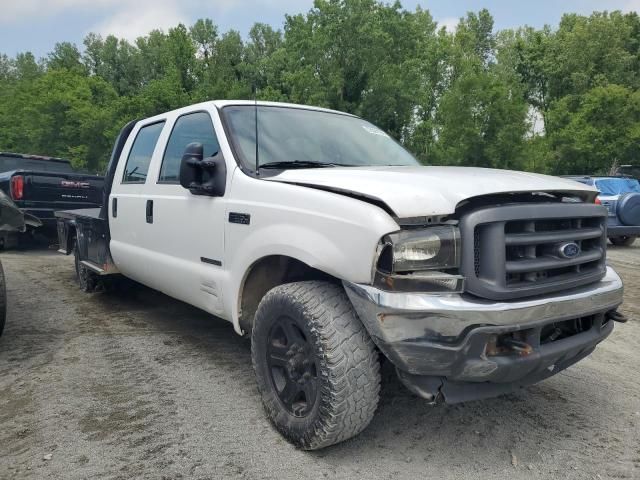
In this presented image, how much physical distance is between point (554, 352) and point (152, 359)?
9.59ft

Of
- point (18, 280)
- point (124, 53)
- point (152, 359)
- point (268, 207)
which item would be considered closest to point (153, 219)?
point (152, 359)

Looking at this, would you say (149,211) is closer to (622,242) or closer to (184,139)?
(184,139)

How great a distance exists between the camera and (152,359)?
4145 millimetres

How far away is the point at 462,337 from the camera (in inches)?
92.3

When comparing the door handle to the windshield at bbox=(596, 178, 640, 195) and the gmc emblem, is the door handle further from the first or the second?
the windshield at bbox=(596, 178, 640, 195)

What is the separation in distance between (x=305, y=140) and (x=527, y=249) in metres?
1.78

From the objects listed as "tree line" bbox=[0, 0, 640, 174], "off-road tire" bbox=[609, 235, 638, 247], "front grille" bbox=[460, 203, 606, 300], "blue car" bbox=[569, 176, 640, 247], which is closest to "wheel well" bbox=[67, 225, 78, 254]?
"front grille" bbox=[460, 203, 606, 300]

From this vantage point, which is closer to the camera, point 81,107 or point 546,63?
point 81,107

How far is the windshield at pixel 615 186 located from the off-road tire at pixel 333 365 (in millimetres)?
11685

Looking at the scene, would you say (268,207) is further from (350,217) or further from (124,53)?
(124,53)

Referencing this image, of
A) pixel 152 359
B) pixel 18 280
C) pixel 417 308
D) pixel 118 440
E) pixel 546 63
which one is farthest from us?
pixel 546 63

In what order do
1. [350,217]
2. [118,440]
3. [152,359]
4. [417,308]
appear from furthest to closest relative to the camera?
[152,359], [118,440], [350,217], [417,308]

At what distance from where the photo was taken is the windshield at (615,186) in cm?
1246

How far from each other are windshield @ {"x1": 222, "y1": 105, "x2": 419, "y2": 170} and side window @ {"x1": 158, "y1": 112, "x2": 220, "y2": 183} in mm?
195
